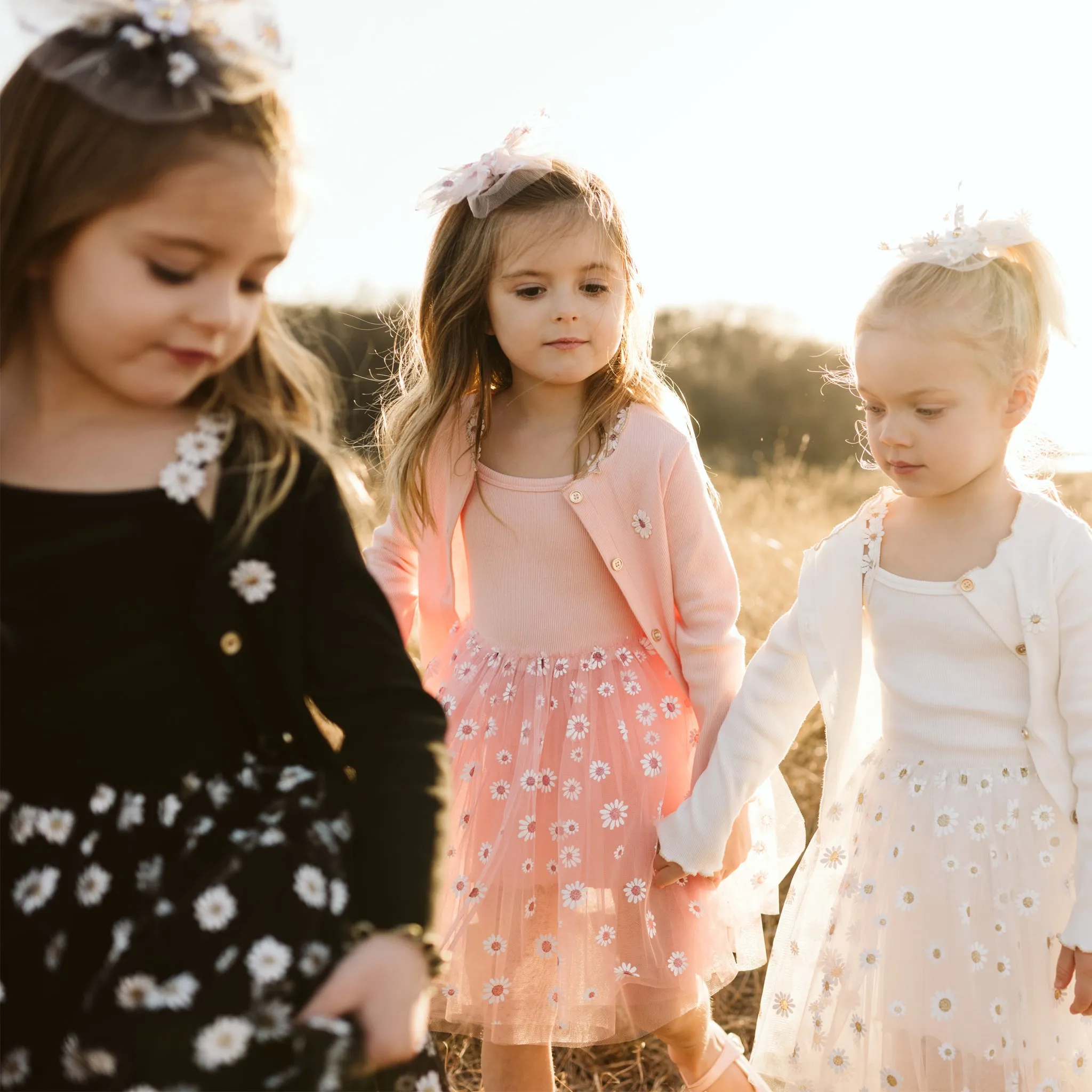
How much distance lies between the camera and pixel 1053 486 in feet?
8.46

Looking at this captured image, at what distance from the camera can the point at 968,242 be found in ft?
8.07

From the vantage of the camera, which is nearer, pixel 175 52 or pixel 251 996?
pixel 251 996

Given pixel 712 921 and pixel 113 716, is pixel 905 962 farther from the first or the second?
pixel 113 716

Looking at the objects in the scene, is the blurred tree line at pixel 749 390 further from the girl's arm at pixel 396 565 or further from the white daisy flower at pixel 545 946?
the white daisy flower at pixel 545 946

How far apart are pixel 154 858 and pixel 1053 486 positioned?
194cm

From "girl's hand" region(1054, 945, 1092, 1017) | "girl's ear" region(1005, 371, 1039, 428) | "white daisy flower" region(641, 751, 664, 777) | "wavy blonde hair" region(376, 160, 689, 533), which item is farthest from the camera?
"wavy blonde hair" region(376, 160, 689, 533)

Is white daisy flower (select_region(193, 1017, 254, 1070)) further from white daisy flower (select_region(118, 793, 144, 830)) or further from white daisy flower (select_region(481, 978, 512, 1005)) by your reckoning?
white daisy flower (select_region(481, 978, 512, 1005))

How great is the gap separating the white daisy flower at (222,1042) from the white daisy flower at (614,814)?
4.77ft

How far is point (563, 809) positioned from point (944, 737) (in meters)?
0.80

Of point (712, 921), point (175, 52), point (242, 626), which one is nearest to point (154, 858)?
point (242, 626)

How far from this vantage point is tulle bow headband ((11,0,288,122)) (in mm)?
1453

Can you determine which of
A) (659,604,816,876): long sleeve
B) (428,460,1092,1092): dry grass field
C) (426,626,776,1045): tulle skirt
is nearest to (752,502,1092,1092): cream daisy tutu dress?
(659,604,816,876): long sleeve

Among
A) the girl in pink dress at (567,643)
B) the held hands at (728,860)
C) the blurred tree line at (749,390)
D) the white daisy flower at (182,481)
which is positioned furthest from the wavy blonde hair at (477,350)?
the blurred tree line at (749,390)

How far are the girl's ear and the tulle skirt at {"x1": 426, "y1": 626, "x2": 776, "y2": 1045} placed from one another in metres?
0.92
